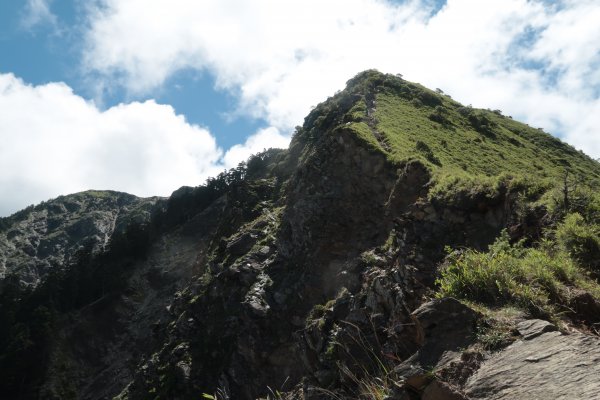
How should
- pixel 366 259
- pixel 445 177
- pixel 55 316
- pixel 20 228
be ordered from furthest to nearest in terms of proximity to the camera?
1. pixel 20 228
2. pixel 55 316
3. pixel 366 259
4. pixel 445 177

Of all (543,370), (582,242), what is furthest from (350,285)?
(543,370)

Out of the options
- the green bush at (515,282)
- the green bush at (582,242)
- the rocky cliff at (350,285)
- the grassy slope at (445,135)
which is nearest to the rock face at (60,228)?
the rocky cliff at (350,285)

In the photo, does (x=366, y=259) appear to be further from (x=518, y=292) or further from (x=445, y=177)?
(x=518, y=292)

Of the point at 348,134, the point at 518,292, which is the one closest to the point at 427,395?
the point at 518,292

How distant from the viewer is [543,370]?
4.42m

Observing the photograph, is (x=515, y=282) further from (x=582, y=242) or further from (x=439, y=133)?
(x=439, y=133)

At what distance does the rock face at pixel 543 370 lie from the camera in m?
4.09

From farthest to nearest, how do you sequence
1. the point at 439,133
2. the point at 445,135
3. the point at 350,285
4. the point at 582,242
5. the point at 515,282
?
the point at 439,133 → the point at 445,135 → the point at 350,285 → the point at 582,242 → the point at 515,282

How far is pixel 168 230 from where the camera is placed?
71.0 metres

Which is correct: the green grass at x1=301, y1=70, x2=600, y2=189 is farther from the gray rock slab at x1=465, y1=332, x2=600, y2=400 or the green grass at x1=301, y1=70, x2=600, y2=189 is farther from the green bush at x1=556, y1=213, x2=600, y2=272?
the gray rock slab at x1=465, y1=332, x2=600, y2=400

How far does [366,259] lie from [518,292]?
16593mm

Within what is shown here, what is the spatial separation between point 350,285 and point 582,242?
14636 millimetres

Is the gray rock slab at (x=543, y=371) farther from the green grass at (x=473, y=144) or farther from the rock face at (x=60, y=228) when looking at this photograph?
the rock face at (x=60, y=228)

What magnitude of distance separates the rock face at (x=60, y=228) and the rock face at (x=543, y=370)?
355 ft
